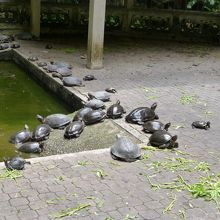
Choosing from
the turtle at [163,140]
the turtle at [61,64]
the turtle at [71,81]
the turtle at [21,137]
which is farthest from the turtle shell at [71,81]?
the turtle at [163,140]

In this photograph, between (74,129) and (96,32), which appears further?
(96,32)

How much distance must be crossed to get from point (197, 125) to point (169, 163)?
5.08 feet

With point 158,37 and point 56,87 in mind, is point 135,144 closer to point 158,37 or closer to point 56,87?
point 56,87

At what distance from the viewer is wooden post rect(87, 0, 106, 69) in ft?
33.5

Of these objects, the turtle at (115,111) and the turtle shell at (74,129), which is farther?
the turtle at (115,111)

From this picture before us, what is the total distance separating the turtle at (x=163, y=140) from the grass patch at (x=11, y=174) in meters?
1.93

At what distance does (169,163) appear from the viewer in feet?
18.9

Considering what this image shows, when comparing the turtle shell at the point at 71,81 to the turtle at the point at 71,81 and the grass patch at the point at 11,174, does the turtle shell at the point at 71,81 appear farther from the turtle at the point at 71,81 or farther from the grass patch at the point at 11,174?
the grass patch at the point at 11,174

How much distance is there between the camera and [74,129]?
6.75m

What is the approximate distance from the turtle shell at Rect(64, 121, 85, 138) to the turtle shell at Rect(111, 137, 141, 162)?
1.05 m

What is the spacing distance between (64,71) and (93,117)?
3.13m

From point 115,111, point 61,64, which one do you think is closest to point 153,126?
point 115,111

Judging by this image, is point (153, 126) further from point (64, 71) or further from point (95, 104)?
point (64, 71)

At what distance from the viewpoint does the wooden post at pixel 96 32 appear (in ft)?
33.5
